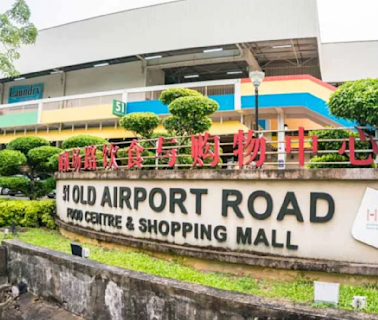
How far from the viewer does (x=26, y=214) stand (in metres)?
10.7

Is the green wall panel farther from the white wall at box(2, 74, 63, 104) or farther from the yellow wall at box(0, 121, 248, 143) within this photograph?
the white wall at box(2, 74, 63, 104)

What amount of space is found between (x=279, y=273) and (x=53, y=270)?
3345 millimetres

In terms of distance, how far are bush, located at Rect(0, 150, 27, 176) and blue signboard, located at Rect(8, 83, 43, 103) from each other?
51.9ft

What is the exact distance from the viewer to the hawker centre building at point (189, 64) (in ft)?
53.5

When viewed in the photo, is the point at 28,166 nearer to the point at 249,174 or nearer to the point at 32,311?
the point at 32,311

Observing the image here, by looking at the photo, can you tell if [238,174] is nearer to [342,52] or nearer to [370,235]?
[370,235]

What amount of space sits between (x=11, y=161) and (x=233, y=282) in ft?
30.4

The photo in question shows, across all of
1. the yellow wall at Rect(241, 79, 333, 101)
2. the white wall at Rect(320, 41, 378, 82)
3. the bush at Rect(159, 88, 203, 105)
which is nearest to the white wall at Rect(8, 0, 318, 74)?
the yellow wall at Rect(241, 79, 333, 101)

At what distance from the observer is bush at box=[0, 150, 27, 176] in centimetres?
1158

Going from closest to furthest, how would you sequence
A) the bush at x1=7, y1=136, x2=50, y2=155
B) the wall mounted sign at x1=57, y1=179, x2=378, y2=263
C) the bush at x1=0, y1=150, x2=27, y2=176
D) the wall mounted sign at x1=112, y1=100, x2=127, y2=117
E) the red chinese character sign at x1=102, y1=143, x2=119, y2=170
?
the wall mounted sign at x1=57, y1=179, x2=378, y2=263 → the red chinese character sign at x1=102, y1=143, x2=119, y2=170 → the bush at x1=0, y1=150, x2=27, y2=176 → the bush at x1=7, y1=136, x2=50, y2=155 → the wall mounted sign at x1=112, y1=100, x2=127, y2=117

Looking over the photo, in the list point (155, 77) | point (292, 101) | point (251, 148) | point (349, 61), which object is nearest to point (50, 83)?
point (155, 77)

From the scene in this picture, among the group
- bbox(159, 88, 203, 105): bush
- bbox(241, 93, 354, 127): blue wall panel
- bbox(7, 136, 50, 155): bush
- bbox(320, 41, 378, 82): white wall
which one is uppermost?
bbox(320, 41, 378, 82): white wall

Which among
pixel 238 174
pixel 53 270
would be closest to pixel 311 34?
pixel 238 174

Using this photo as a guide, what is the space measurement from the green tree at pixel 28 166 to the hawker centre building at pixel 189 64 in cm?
678
